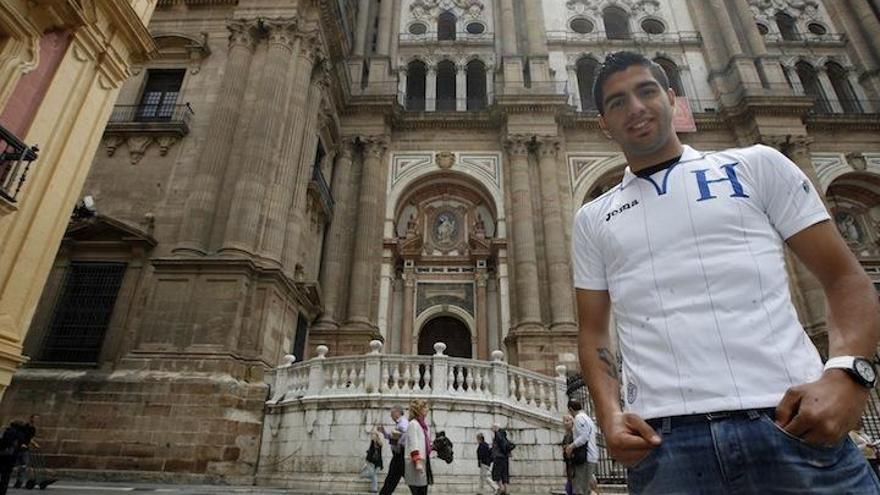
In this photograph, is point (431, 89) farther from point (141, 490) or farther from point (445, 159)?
point (141, 490)

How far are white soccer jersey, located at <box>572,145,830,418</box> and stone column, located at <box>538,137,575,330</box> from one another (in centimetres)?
1538

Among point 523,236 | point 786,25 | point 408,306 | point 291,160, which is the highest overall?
point 786,25

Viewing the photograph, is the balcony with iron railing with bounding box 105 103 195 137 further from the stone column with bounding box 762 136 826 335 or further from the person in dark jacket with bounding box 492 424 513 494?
the stone column with bounding box 762 136 826 335

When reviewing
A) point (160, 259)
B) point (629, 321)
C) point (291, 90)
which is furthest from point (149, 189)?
point (629, 321)

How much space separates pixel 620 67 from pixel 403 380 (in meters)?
9.48

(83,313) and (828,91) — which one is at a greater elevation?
(828,91)

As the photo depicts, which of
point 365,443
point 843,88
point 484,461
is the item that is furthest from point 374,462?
point 843,88

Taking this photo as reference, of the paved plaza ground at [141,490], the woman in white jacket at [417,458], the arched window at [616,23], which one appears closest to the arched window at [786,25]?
the arched window at [616,23]

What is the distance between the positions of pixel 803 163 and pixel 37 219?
2421 centimetres

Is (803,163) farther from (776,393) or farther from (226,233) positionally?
(776,393)

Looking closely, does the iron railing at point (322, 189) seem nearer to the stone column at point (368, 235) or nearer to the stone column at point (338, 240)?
the stone column at point (338, 240)

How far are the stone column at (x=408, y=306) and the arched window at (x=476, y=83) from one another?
9.03 metres

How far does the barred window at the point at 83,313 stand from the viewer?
37.0 ft

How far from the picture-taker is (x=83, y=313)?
1180 centimetres
